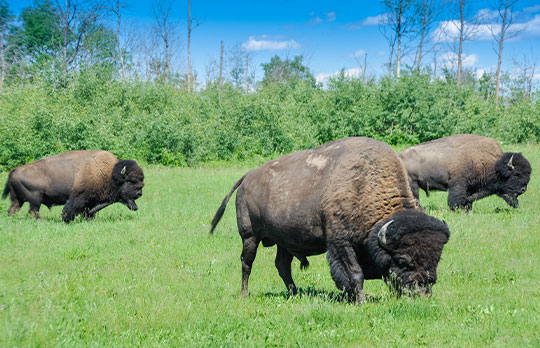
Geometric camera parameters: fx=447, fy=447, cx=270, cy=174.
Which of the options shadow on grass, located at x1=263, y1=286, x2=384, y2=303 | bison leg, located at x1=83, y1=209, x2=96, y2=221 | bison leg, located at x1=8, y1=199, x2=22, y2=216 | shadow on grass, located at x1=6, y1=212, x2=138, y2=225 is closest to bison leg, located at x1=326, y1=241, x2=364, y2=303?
shadow on grass, located at x1=263, y1=286, x2=384, y2=303

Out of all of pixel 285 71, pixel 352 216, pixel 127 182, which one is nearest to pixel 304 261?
pixel 352 216

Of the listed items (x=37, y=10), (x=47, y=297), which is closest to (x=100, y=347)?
(x=47, y=297)

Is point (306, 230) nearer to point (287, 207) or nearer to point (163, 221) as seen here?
point (287, 207)

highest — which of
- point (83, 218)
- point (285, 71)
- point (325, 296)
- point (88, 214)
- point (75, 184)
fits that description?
point (285, 71)

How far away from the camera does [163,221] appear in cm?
1340

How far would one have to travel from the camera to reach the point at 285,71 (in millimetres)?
85562

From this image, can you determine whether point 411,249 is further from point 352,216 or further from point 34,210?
point 34,210

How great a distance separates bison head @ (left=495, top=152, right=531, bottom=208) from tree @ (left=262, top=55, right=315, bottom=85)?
35574 mm

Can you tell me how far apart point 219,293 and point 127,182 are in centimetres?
806

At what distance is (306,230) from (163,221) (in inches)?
313

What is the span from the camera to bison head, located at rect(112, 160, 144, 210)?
1435cm

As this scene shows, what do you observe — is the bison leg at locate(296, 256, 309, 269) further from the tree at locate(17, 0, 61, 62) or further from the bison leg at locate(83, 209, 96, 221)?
the tree at locate(17, 0, 61, 62)

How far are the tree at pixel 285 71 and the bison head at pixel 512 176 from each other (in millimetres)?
35574

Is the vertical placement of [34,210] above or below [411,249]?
below
